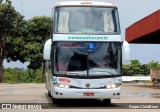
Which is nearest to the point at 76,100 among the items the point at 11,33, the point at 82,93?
the point at 82,93

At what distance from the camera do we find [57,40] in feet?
51.8

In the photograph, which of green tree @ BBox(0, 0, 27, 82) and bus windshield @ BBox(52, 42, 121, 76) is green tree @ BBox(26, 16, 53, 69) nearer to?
green tree @ BBox(0, 0, 27, 82)

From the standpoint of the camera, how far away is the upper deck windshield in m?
16.1

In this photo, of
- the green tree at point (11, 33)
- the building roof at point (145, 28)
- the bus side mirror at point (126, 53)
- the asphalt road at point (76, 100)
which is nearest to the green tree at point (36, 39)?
the green tree at point (11, 33)

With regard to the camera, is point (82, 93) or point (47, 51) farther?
point (47, 51)

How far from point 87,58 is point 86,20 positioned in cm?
148

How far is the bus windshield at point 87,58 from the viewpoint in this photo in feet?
51.6

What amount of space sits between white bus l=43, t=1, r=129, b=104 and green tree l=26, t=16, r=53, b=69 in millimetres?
33882

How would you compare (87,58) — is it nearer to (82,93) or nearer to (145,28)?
(82,93)

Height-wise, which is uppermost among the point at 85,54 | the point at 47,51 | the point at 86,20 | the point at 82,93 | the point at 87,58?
the point at 86,20

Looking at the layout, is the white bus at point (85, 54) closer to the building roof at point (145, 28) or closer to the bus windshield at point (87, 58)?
the bus windshield at point (87, 58)

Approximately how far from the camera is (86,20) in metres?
16.3

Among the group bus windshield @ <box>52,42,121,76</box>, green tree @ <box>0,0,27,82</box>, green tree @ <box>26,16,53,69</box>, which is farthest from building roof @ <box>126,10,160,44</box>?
bus windshield @ <box>52,42,121,76</box>

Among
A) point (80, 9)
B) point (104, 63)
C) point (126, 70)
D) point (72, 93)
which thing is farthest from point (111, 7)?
point (126, 70)
